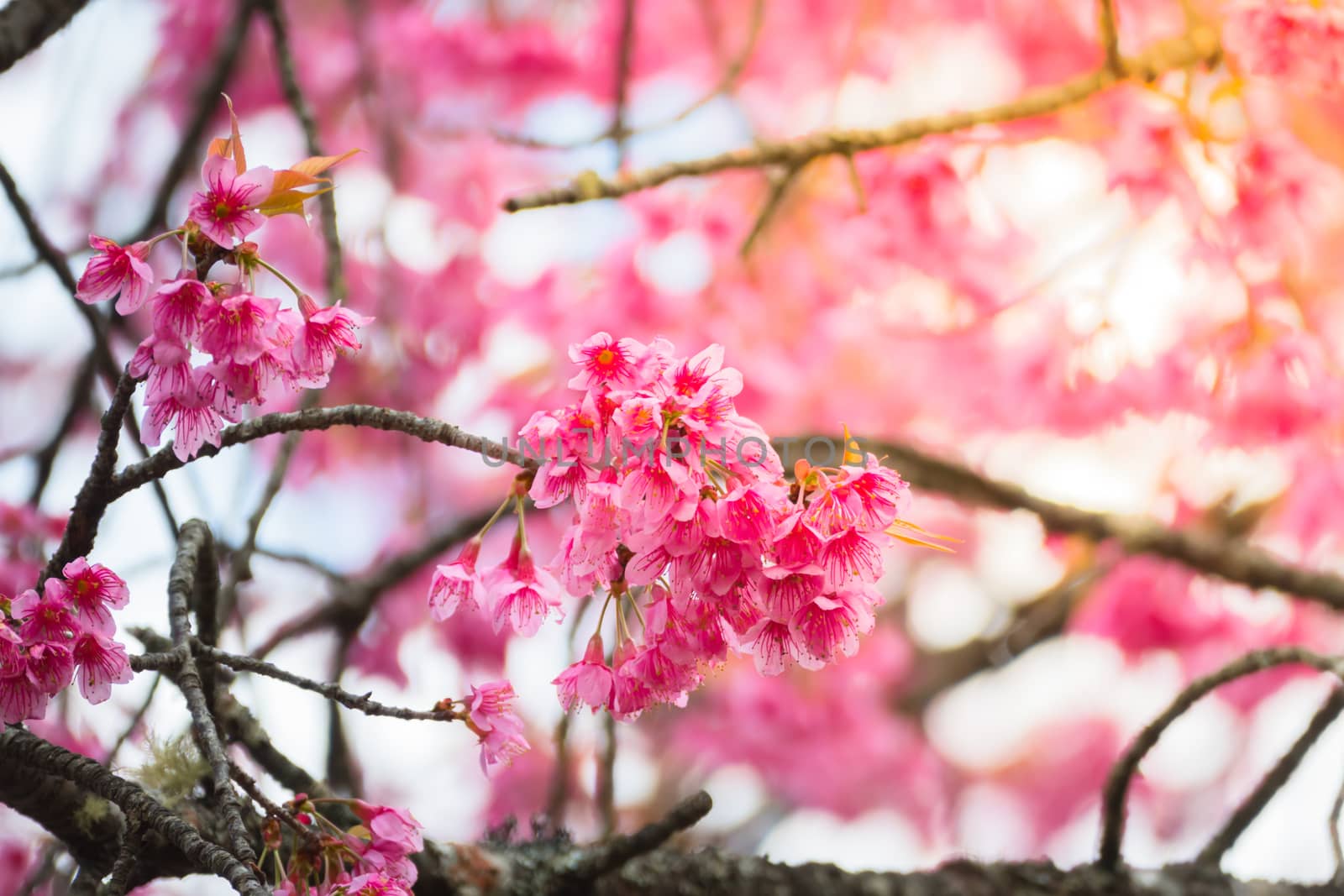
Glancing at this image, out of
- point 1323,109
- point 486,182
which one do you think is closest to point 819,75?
point 486,182

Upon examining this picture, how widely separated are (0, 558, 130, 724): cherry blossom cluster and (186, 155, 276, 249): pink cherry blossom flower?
0.80ft

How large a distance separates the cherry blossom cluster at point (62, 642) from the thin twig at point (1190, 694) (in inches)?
37.9

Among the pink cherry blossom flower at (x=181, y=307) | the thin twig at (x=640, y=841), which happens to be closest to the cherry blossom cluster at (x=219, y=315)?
the pink cherry blossom flower at (x=181, y=307)

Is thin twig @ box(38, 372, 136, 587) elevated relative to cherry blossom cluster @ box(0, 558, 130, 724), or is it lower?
elevated

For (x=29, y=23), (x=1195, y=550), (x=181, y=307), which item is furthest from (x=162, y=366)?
(x=1195, y=550)

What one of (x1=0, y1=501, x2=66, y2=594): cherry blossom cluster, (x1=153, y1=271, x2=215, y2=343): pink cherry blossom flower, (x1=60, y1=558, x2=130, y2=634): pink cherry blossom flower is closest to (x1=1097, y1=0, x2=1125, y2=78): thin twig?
(x1=153, y1=271, x2=215, y2=343): pink cherry blossom flower

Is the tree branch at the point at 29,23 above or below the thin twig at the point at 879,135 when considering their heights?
below

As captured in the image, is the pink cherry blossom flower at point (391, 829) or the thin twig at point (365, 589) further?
the thin twig at point (365, 589)

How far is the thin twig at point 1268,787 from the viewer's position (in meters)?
1.30

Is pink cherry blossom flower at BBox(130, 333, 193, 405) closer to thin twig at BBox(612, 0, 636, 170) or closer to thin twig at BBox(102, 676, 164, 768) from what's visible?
thin twig at BBox(102, 676, 164, 768)

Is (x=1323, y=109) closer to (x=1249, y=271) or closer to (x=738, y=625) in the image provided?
(x=1249, y=271)

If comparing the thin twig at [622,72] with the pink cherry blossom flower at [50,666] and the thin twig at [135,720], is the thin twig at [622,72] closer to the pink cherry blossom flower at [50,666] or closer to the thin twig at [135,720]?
the thin twig at [135,720]

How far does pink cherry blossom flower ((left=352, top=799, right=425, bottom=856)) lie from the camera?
784 mm

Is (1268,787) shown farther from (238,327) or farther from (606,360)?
(238,327)
